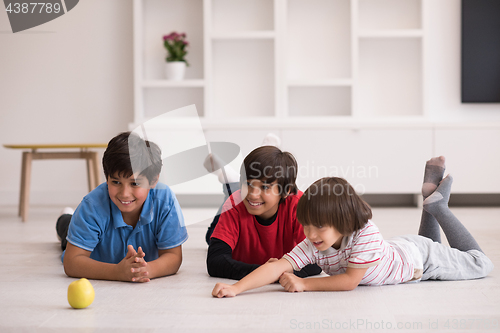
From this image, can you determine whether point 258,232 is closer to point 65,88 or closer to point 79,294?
point 79,294

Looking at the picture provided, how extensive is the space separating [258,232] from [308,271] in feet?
0.59

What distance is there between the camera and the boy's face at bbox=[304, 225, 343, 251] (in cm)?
113

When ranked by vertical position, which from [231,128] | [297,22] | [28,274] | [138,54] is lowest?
[28,274]

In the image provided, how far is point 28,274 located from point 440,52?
123 inches

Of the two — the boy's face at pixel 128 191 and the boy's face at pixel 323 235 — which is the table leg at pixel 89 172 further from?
the boy's face at pixel 323 235

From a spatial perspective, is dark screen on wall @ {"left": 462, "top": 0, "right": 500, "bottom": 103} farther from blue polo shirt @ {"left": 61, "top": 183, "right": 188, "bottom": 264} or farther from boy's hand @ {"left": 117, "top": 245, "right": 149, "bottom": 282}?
boy's hand @ {"left": 117, "top": 245, "right": 149, "bottom": 282}

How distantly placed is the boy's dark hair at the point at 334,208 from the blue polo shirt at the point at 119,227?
1.38 feet

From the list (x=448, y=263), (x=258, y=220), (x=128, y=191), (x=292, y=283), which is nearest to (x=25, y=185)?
(x=128, y=191)

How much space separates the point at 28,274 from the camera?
1436 millimetres

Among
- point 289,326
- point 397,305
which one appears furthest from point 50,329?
point 397,305

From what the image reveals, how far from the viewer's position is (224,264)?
134 centimetres

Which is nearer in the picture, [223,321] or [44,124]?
[223,321]

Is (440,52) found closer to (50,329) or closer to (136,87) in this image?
(136,87)

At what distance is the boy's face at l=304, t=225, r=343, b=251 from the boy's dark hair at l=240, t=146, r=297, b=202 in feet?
Answer: 0.67
